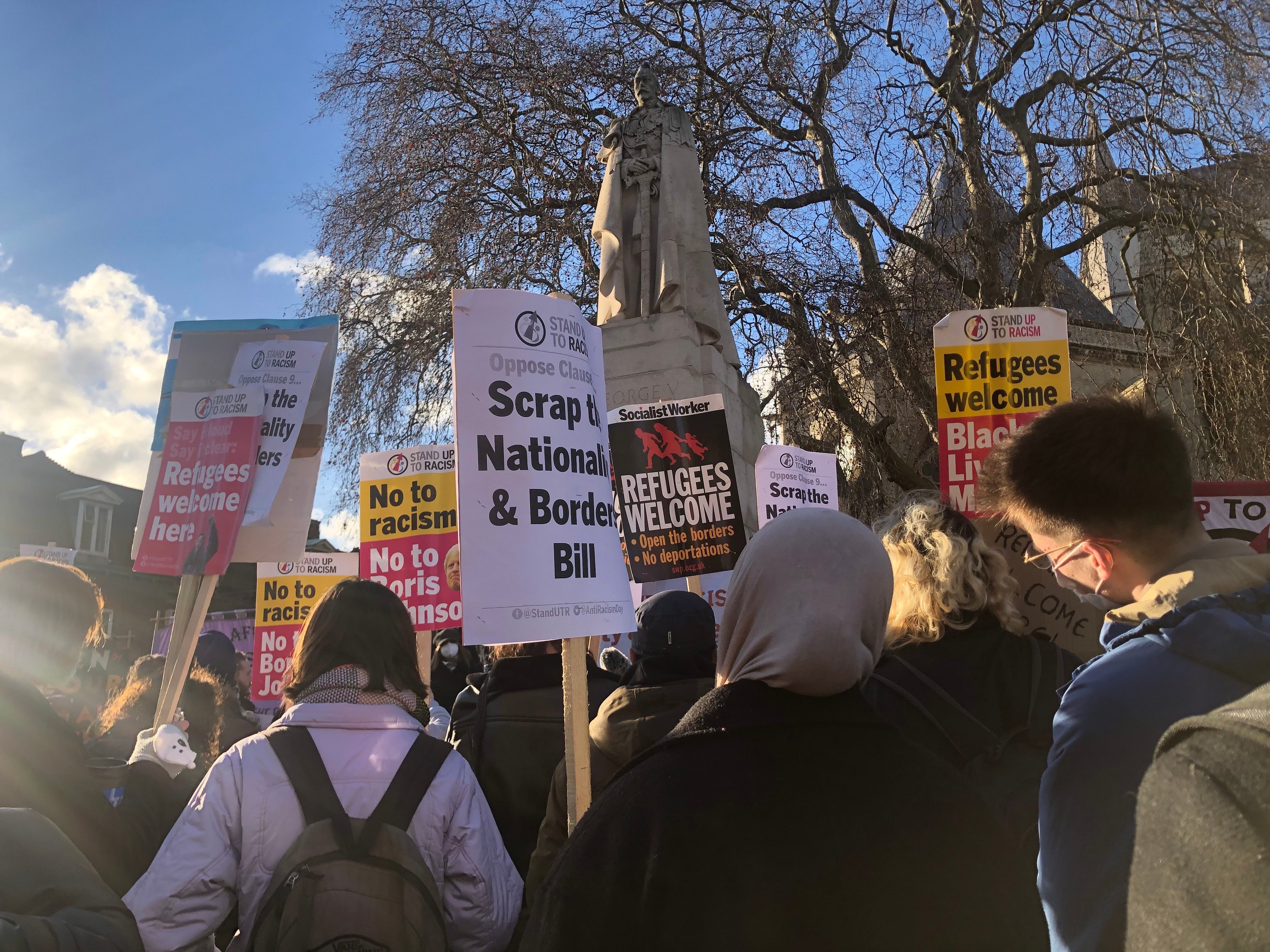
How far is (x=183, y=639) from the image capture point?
450 centimetres

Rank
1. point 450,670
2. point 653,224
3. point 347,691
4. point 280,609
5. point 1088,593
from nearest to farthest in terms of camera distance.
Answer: point 1088,593 → point 347,691 → point 450,670 → point 653,224 → point 280,609

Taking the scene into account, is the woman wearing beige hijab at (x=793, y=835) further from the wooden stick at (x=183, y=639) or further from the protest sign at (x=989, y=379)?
the protest sign at (x=989, y=379)

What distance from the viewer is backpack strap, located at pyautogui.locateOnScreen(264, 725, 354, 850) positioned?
6.42 feet

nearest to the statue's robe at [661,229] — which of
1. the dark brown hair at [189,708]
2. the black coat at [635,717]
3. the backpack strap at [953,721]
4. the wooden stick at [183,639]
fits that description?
the wooden stick at [183,639]

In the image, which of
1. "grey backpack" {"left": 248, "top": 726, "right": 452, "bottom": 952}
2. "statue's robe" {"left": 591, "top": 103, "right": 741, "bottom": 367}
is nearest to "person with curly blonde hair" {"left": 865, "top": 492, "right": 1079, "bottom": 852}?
"grey backpack" {"left": 248, "top": 726, "right": 452, "bottom": 952}

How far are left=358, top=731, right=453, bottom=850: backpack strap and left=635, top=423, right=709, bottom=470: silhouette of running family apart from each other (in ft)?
11.7

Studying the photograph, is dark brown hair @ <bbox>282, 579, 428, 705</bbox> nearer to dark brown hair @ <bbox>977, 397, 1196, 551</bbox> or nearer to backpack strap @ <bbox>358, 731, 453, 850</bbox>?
backpack strap @ <bbox>358, 731, 453, 850</bbox>

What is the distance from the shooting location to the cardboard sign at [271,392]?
5391 millimetres

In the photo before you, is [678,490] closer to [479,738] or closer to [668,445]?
[668,445]

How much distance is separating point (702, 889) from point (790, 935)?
5.4 inches

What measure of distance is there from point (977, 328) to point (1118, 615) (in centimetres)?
512

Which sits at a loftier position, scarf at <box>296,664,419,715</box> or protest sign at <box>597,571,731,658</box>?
protest sign at <box>597,571,731,658</box>

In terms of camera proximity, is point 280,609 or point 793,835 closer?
point 793,835

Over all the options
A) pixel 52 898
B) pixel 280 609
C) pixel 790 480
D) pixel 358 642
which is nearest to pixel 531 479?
pixel 358 642
